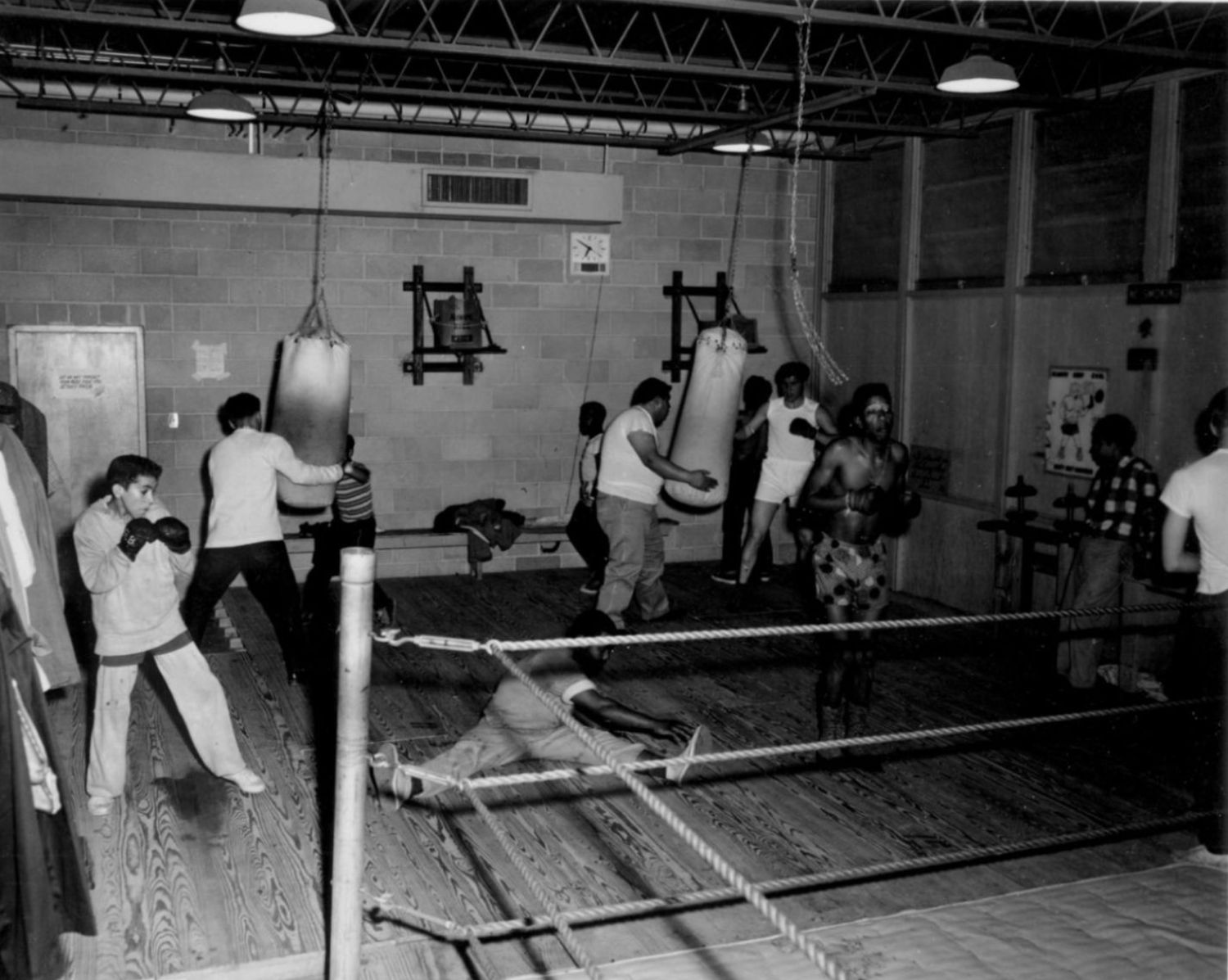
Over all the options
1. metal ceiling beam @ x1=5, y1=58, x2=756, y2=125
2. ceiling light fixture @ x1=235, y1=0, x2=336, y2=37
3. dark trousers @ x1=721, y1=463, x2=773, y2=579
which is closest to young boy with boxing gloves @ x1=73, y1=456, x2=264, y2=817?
ceiling light fixture @ x1=235, y1=0, x2=336, y2=37

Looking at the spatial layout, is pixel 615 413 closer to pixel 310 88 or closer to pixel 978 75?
pixel 310 88

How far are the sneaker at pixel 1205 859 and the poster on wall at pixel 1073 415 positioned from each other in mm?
3364

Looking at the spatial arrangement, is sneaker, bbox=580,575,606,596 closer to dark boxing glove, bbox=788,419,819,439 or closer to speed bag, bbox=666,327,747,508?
speed bag, bbox=666,327,747,508

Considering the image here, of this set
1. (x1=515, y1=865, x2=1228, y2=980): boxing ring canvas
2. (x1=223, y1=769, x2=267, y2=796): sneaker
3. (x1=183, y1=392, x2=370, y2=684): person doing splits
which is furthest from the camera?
(x1=183, y1=392, x2=370, y2=684): person doing splits

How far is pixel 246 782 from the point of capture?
4922mm

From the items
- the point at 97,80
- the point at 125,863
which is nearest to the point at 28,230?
the point at 97,80

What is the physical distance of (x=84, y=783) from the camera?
507 centimetres

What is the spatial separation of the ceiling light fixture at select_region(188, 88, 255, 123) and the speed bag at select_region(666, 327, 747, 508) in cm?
309

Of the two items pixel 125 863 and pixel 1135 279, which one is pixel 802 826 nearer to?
pixel 125 863

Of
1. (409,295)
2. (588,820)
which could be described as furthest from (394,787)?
(409,295)

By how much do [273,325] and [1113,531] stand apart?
5.88 m

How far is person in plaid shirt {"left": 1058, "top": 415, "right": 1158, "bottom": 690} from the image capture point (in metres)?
6.17

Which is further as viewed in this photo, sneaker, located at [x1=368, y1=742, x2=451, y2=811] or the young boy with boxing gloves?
sneaker, located at [x1=368, y1=742, x2=451, y2=811]

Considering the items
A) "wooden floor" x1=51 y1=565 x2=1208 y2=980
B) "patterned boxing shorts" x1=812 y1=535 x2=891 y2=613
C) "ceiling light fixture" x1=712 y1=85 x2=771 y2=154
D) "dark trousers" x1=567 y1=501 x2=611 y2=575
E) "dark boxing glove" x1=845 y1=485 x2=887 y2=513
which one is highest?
"ceiling light fixture" x1=712 y1=85 x2=771 y2=154
